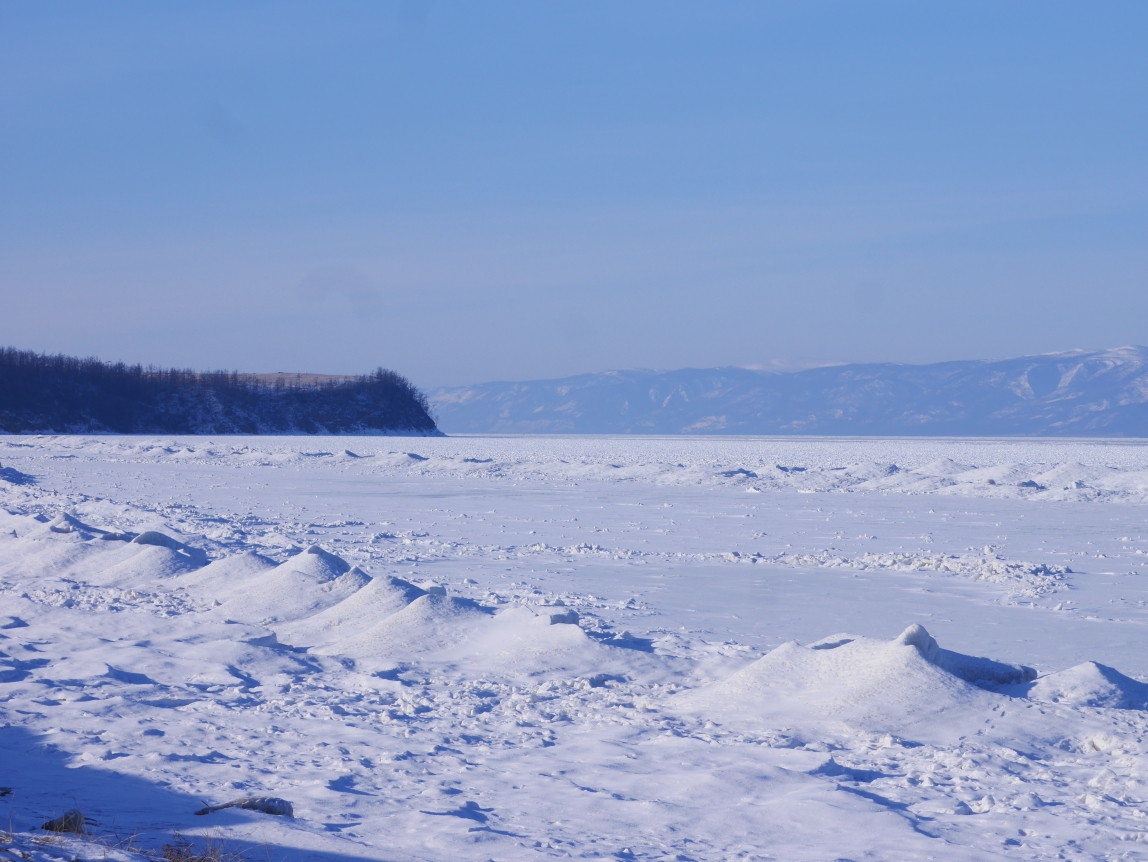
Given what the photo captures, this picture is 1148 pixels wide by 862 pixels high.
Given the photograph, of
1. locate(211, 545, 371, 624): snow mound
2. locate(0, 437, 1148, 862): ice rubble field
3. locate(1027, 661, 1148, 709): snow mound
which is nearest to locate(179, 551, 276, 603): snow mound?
locate(0, 437, 1148, 862): ice rubble field

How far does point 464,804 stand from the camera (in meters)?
3.94

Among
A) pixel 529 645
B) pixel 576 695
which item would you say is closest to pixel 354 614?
pixel 529 645

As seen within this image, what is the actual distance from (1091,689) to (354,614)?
4.52 metres

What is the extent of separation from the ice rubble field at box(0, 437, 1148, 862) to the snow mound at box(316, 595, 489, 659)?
3 centimetres

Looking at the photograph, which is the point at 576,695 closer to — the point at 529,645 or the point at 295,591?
the point at 529,645

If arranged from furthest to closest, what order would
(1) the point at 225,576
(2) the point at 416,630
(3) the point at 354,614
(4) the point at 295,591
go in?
(1) the point at 225,576
(4) the point at 295,591
(3) the point at 354,614
(2) the point at 416,630

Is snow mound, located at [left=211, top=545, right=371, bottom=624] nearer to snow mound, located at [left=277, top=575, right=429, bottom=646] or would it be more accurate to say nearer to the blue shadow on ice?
snow mound, located at [left=277, top=575, right=429, bottom=646]

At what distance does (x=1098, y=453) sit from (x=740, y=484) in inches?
822

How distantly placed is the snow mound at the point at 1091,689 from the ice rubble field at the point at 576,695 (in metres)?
0.02

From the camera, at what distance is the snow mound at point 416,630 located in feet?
21.7

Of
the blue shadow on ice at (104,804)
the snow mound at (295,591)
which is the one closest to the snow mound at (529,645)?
the snow mound at (295,591)

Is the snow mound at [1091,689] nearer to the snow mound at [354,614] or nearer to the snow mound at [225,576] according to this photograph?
the snow mound at [354,614]

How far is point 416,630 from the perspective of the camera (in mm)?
6852

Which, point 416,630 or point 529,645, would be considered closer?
point 529,645
